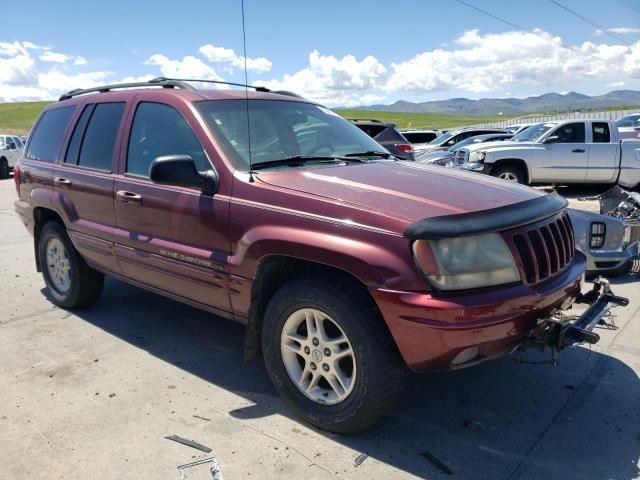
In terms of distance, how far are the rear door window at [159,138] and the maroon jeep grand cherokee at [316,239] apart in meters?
0.01

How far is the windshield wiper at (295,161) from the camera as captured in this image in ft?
A: 11.6

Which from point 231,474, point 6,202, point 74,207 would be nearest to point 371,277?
point 231,474

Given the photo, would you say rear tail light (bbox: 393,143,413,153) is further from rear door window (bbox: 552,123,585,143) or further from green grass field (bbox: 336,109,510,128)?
green grass field (bbox: 336,109,510,128)

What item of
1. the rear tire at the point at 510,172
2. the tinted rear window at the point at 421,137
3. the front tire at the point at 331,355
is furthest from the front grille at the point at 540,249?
the tinted rear window at the point at 421,137

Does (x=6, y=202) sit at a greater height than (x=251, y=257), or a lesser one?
lesser

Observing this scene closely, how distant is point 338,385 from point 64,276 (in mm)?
3366

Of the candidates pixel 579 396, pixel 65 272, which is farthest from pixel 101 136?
pixel 579 396

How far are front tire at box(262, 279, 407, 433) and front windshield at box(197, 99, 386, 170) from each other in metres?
0.98

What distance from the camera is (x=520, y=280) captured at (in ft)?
9.12

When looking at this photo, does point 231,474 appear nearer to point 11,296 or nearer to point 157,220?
point 157,220

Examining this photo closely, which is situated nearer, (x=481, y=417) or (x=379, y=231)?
(x=379, y=231)

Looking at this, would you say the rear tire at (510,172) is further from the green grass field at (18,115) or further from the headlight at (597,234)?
the green grass field at (18,115)

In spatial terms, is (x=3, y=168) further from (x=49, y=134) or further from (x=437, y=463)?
(x=437, y=463)

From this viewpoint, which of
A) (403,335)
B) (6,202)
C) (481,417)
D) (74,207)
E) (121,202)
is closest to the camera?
(403,335)
